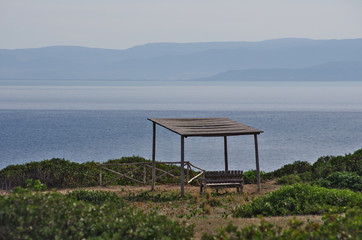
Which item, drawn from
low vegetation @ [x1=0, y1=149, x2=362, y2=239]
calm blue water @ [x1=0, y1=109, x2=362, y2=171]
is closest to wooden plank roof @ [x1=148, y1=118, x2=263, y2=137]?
low vegetation @ [x1=0, y1=149, x2=362, y2=239]

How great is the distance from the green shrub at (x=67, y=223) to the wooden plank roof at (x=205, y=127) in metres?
7.28

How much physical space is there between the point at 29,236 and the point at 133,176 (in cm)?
1405

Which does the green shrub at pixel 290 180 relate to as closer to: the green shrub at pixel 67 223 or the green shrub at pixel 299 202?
the green shrub at pixel 299 202

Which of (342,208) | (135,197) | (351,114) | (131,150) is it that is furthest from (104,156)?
(351,114)

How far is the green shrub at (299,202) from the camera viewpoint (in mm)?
12820

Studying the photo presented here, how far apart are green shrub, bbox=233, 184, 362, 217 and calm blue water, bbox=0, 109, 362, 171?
28.5 meters

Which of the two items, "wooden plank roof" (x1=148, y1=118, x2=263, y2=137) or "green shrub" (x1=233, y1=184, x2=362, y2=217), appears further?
"wooden plank roof" (x1=148, y1=118, x2=263, y2=137)

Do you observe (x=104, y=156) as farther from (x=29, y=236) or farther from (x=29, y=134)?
(x=29, y=236)

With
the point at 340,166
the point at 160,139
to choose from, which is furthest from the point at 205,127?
the point at 160,139

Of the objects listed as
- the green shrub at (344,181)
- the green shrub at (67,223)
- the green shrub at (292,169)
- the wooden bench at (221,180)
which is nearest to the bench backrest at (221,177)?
the wooden bench at (221,180)

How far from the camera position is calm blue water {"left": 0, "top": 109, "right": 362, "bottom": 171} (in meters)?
50.7

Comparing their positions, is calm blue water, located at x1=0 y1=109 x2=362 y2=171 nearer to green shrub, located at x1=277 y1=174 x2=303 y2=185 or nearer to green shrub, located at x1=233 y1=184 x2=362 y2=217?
green shrub, located at x1=277 y1=174 x2=303 y2=185

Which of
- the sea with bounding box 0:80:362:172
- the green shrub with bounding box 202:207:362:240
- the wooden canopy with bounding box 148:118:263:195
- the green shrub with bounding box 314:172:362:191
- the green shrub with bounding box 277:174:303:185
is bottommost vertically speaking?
the sea with bounding box 0:80:362:172

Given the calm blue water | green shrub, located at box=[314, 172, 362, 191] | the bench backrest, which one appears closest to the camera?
green shrub, located at box=[314, 172, 362, 191]
